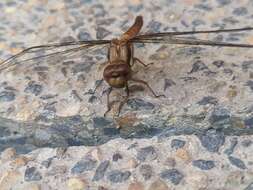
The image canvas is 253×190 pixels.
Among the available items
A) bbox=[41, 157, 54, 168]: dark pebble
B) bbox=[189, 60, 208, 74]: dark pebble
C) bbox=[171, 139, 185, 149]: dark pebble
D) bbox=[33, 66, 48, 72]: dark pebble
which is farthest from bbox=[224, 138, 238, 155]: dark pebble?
bbox=[33, 66, 48, 72]: dark pebble

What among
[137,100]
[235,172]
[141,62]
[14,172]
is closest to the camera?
[235,172]

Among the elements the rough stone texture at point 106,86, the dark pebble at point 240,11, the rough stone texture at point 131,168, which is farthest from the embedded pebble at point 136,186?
the dark pebble at point 240,11

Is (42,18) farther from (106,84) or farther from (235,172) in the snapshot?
(235,172)

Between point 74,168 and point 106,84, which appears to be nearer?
point 74,168

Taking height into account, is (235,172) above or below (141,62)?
below

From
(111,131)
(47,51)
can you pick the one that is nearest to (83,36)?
(47,51)

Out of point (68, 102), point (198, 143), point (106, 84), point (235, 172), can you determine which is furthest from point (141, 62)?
point (235, 172)

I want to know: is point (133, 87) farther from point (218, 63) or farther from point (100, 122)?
point (218, 63)

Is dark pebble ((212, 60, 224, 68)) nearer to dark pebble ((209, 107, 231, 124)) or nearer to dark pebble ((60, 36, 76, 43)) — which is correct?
dark pebble ((209, 107, 231, 124))
